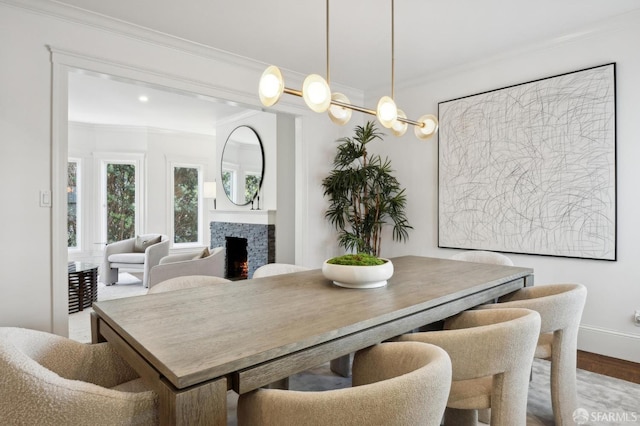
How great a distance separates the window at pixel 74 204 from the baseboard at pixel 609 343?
24.0ft

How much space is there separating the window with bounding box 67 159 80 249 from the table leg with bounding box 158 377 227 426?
689 centimetres

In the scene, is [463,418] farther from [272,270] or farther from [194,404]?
[272,270]

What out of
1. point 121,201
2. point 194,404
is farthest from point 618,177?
point 121,201

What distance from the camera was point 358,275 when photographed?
1812 mm

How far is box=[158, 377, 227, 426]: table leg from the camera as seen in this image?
0.88m

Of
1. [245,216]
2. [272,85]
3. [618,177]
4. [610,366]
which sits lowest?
[610,366]

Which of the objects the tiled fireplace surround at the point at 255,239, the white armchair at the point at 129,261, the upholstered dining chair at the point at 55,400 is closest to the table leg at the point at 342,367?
the upholstered dining chair at the point at 55,400

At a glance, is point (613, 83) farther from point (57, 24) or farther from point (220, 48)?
point (57, 24)

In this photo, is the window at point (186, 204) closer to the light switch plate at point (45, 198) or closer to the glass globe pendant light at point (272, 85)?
the light switch plate at point (45, 198)

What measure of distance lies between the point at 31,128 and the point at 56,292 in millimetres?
1145

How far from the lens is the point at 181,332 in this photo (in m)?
1.19

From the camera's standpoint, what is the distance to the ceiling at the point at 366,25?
2.67m

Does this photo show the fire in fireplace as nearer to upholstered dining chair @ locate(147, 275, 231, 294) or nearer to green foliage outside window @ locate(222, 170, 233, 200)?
green foliage outside window @ locate(222, 170, 233, 200)

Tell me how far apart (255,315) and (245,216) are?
439 centimetres
